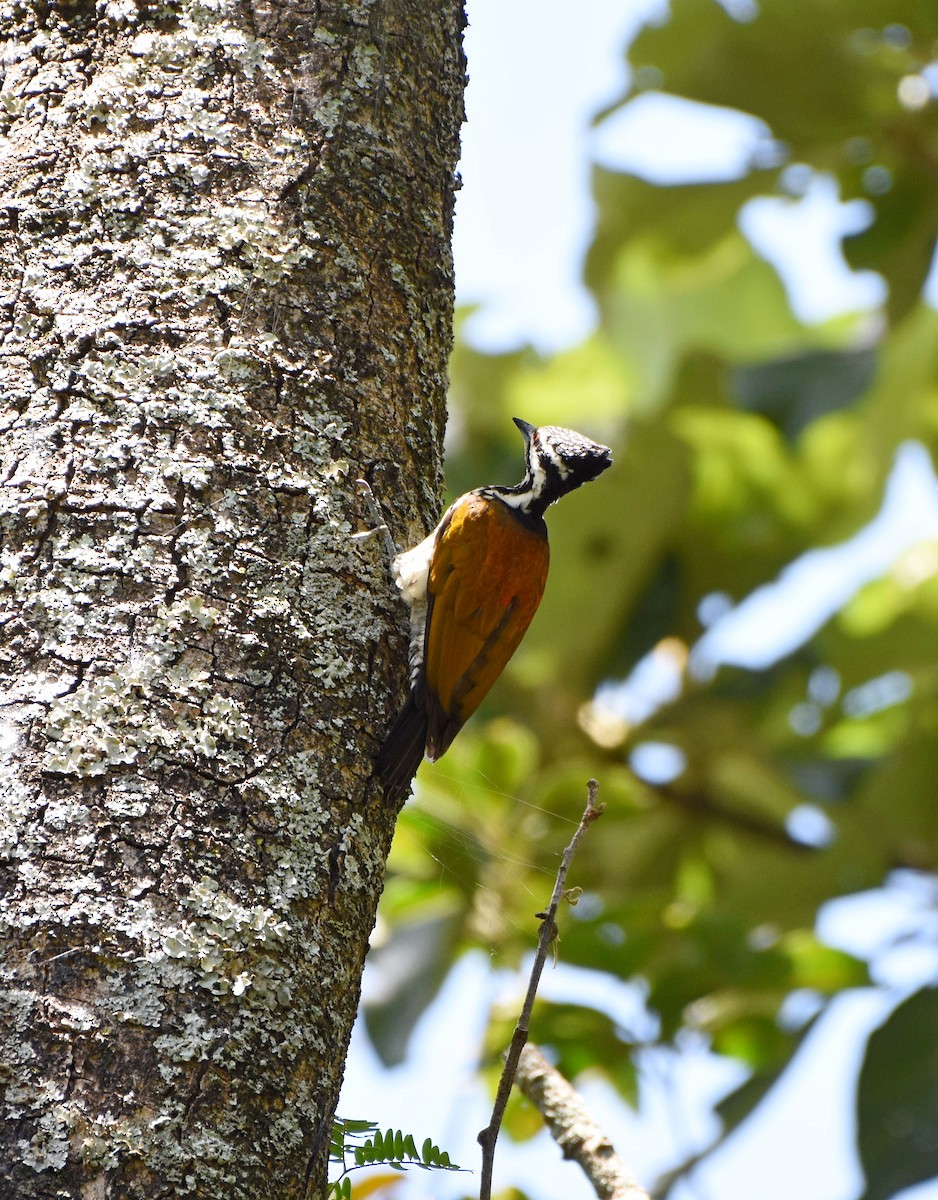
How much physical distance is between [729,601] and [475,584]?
9.15 ft

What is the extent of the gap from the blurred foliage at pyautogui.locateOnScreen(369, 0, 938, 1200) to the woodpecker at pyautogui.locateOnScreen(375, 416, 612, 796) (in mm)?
1002

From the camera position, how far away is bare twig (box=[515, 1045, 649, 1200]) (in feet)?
6.60

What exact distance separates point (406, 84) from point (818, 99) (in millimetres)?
3122

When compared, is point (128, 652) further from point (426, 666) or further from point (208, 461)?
point (426, 666)

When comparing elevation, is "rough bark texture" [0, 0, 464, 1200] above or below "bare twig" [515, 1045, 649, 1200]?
above

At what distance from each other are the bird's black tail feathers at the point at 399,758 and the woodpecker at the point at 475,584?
0.5 inches

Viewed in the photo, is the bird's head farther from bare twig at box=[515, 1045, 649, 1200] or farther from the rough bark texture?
bare twig at box=[515, 1045, 649, 1200]

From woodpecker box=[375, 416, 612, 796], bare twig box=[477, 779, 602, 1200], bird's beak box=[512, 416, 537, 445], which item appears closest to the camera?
bare twig box=[477, 779, 602, 1200]

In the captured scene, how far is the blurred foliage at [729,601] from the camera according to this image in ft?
14.1

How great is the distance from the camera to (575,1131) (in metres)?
2.10

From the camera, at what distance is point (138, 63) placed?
2.17 meters

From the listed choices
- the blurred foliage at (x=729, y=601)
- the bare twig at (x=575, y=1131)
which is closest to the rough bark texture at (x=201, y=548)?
the bare twig at (x=575, y=1131)

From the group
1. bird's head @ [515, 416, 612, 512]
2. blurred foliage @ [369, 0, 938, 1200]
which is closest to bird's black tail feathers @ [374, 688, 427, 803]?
bird's head @ [515, 416, 612, 512]

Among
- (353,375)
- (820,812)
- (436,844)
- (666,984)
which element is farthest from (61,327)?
(820,812)
